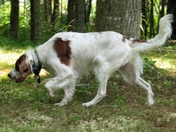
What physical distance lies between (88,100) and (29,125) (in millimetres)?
1539

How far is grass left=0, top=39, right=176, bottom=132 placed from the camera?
471 centimetres

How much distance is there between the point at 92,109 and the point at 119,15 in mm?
2900

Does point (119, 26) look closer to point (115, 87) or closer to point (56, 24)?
point (115, 87)

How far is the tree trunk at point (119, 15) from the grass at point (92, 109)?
1063 millimetres

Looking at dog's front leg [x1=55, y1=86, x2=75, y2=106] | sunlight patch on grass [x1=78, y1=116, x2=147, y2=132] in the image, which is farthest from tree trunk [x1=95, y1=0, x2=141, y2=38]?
sunlight patch on grass [x1=78, y1=116, x2=147, y2=132]

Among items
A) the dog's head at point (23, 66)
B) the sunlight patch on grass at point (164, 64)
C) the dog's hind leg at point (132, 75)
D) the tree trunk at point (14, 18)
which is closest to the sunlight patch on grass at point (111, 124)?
the dog's hind leg at point (132, 75)

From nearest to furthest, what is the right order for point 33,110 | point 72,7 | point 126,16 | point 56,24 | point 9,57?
point 33,110
point 126,16
point 9,57
point 72,7
point 56,24

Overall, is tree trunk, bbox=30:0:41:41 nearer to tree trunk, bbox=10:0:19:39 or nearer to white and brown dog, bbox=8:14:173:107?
tree trunk, bbox=10:0:19:39

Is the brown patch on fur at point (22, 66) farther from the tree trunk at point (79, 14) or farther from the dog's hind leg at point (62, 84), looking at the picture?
the tree trunk at point (79, 14)

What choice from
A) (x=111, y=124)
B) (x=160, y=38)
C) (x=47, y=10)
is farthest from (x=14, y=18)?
(x=111, y=124)

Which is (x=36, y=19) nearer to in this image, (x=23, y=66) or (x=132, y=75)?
(x=23, y=66)

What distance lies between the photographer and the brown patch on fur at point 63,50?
5609 mm

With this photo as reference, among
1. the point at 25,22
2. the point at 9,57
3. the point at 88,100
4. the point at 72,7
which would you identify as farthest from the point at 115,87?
the point at 25,22

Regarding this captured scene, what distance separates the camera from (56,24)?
16812 mm
